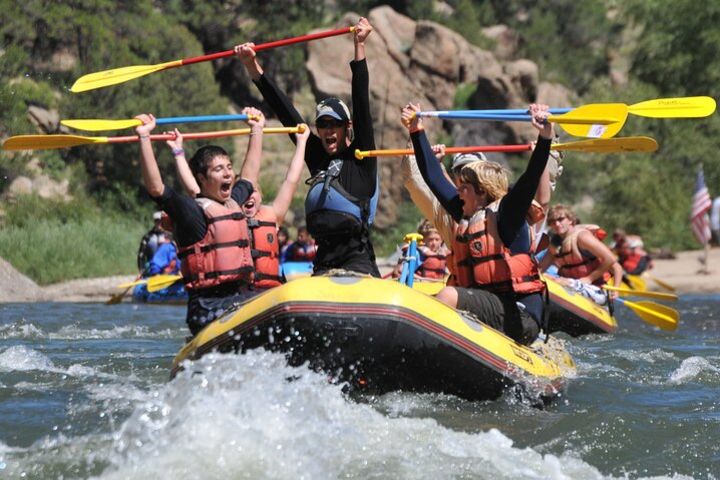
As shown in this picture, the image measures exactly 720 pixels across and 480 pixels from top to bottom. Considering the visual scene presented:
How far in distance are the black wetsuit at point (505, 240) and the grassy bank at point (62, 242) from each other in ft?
37.2

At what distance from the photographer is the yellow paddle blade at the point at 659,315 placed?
29.5 ft

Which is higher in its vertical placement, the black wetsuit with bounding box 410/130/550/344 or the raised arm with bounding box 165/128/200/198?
the raised arm with bounding box 165/128/200/198

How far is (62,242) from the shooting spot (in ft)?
56.6

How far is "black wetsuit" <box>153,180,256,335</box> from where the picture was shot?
17.6ft

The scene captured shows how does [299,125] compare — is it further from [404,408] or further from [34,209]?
[34,209]

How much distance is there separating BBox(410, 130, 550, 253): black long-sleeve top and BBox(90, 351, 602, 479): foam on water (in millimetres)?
1205

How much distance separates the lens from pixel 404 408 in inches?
207

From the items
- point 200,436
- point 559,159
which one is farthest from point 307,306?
point 559,159

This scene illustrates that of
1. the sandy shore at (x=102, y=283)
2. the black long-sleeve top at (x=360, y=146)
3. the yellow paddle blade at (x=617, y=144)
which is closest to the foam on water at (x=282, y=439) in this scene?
the black long-sleeve top at (x=360, y=146)

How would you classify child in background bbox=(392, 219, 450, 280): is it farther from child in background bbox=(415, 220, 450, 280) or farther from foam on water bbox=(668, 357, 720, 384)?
foam on water bbox=(668, 357, 720, 384)

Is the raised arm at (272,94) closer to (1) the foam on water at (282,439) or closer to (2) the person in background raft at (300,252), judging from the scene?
(1) the foam on water at (282,439)

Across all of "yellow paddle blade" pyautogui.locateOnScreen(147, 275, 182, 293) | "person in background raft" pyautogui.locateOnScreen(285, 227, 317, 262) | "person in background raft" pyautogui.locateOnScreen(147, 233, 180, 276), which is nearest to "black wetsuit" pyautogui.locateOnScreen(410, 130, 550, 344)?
"yellow paddle blade" pyautogui.locateOnScreen(147, 275, 182, 293)

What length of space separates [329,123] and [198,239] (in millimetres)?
809

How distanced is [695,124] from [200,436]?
21.0 meters
